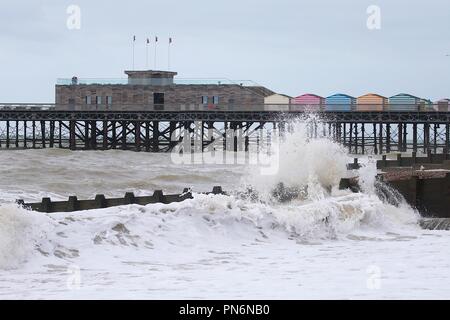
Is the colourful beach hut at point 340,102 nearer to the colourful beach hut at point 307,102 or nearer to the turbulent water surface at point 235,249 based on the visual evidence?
the colourful beach hut at point 307,102

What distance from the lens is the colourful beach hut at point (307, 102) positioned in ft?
208

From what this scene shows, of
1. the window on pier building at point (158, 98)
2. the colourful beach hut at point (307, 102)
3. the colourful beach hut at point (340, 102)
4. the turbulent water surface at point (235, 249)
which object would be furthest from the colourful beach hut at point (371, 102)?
the turbulent water surface at point (235, 249)

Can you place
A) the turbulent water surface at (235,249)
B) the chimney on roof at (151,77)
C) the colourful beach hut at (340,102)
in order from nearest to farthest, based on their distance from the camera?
the turbulent water surface at (235,249) → the colourful beach hut at (340,102) → the chimney on roof at (151,77)

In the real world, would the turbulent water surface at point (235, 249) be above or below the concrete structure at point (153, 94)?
below

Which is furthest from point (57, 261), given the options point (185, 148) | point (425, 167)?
point (185, 148)

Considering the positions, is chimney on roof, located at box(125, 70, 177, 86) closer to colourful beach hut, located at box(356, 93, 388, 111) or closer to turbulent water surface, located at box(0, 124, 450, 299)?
colourful beach hut, located at box(356, 93, 388, 111)

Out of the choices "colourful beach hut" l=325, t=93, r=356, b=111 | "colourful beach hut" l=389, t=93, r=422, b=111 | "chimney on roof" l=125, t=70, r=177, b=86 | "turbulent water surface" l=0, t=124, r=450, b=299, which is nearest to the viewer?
"turbulent water surface" l=0, t=124, r=450, b=299

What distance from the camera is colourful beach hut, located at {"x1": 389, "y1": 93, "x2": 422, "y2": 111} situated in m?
61.1

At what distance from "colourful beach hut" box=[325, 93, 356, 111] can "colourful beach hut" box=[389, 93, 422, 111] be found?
8.54 ft

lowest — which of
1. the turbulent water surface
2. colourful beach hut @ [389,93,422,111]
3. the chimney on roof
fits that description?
the turbulent water surface

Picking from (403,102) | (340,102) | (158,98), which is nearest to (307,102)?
(340,102)

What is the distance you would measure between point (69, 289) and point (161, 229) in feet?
13.5

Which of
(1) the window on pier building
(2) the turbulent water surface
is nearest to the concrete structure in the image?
(1) the window on pier building

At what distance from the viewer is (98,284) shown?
10961 millimetres
